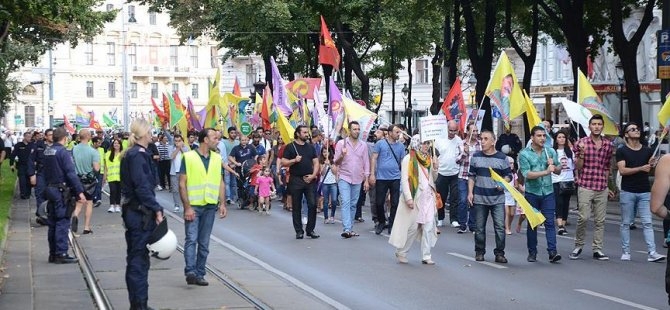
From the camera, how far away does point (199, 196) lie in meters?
11.5

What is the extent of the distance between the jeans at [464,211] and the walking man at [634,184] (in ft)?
13.4

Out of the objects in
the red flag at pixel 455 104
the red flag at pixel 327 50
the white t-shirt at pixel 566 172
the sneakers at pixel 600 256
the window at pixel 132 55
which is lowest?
the sneakers at pixel 600 256

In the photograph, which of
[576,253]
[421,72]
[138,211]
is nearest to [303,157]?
[576,253]

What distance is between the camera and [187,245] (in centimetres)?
1155

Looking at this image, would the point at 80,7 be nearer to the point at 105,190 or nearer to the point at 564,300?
the point at 105,190

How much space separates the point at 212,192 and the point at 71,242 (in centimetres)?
541

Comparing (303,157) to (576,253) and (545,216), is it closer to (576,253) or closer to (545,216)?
(545,216)

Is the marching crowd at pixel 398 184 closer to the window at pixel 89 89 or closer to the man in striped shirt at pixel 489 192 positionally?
the man in striped shirt at pixel 489 192

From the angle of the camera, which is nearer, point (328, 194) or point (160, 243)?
point (160, 243)

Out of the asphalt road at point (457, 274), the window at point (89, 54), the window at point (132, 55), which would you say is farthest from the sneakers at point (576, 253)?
the window at point (89, 54)

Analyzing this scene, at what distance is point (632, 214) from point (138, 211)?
6796 millimetres

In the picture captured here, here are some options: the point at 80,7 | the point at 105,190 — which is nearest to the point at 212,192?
the point at 80,7

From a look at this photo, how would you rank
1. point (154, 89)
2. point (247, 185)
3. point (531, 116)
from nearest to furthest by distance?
point (531, 116), point (247, 185), point (154, 89)

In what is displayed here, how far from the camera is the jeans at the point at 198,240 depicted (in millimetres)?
11555
